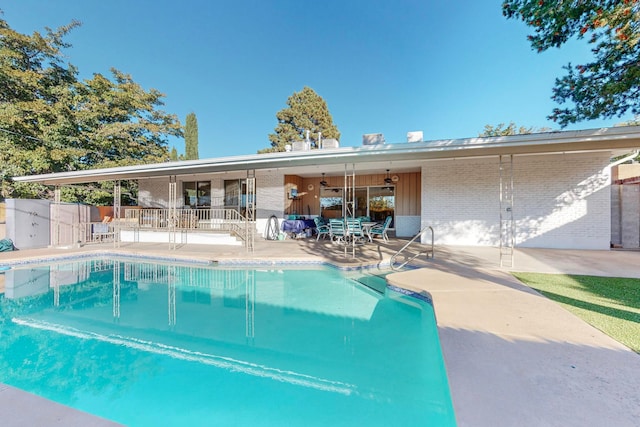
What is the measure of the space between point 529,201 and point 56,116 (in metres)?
20.3

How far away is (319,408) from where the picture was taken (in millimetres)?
2291

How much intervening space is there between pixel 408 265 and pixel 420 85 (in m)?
14.2

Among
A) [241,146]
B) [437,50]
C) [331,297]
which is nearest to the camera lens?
[331,297]

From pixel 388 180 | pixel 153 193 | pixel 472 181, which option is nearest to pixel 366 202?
pixel 388 180

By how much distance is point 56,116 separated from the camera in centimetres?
1262

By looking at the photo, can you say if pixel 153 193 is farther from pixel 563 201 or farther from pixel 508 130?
pixel 508 130

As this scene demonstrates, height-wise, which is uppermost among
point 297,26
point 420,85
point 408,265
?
point 297,26

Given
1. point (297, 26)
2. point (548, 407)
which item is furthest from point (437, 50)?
point (548, 407)

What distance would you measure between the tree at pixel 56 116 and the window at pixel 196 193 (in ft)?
13.7

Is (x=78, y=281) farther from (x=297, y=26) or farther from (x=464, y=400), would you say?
(x=297, y=26)

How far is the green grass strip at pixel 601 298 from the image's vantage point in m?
2.74

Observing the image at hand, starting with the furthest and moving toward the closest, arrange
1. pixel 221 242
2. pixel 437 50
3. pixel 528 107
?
pixel 437 50, pixel 528 107, pixel 221 242

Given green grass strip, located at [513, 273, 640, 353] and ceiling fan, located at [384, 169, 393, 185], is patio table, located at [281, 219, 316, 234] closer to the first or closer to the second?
ceiling fan, located at [384, 169, 393, 185]

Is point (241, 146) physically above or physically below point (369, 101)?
below
